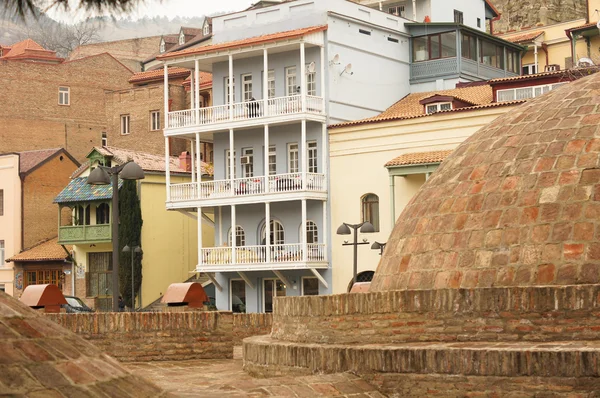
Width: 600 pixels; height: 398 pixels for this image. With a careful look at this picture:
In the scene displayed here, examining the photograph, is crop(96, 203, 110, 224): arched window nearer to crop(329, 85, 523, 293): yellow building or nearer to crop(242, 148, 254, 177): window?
crop(242, 148, 254, 177): window

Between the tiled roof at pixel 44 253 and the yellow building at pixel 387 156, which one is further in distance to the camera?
the tiled roof at pixel 44 253

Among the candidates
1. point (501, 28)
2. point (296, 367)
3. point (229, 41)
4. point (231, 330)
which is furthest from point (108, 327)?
point (501, 28)

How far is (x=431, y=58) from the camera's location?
5616 centimetres

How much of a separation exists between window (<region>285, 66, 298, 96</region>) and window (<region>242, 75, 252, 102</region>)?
2.28 m

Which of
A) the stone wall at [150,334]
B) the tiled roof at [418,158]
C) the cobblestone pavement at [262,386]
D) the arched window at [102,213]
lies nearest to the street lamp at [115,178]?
the stone wall at [150,334]

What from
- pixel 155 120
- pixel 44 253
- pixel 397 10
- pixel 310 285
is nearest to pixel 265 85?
pixel 310 285

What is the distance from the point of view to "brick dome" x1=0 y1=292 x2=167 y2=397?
7922 millimetres

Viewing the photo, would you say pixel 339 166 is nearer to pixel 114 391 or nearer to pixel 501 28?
pixel 501 28

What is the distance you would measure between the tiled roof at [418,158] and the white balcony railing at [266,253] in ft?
16.6

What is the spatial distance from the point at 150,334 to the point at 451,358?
8.30m

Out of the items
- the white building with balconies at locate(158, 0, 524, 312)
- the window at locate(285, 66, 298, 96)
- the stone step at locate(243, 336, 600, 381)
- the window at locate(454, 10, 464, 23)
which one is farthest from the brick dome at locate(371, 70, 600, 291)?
the window at locate(454, 10, 464, 23)

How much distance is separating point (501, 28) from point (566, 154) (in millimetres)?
68166

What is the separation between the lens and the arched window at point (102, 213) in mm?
61406

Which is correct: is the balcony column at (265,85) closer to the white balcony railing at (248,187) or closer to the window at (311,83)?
the window at (311,83)
